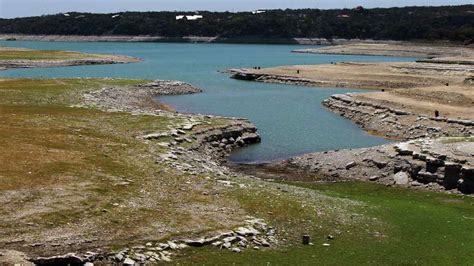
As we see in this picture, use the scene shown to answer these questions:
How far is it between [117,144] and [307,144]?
52.7ft

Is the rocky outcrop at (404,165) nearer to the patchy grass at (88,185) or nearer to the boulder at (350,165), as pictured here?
the boulder at (350,165)

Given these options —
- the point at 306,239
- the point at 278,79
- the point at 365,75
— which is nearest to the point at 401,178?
the point at 306,239

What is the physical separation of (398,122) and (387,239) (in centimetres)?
3117

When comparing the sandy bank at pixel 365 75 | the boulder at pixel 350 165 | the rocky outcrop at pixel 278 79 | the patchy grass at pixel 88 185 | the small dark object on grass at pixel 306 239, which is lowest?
the rocky outcrop at pixel 278 79

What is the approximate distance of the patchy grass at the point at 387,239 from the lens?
19.4 metres

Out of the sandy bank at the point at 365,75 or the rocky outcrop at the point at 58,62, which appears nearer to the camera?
the sandy bank at the point at 365,75

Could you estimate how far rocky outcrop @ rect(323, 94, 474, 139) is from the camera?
46.9 metres

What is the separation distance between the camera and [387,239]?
22.0 meters

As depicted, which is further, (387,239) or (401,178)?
(401,178)

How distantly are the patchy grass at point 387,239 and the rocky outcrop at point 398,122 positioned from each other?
1854 cm

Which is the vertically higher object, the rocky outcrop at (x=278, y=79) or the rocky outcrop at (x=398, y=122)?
the rocky outcrop at (x=398, y=122)

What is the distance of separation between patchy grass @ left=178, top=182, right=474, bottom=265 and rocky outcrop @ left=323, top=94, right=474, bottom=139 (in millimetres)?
18545

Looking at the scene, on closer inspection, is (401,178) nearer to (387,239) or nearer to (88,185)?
(387,239)

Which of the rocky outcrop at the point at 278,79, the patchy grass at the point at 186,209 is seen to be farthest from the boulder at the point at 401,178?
the rocky outcrop at the point at 278,79
